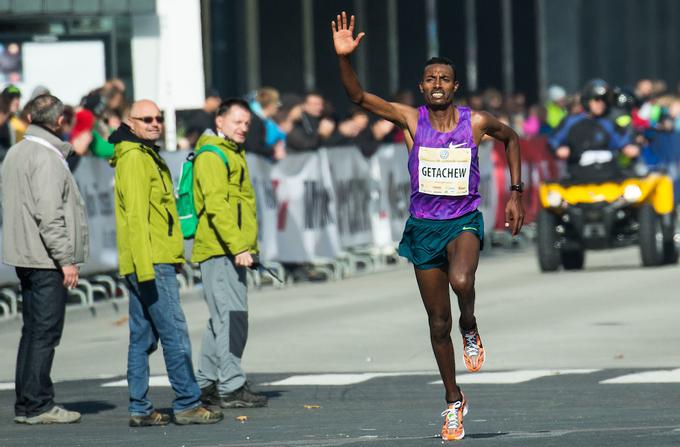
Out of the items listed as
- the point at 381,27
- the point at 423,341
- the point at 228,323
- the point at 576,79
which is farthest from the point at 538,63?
the point at 228,323

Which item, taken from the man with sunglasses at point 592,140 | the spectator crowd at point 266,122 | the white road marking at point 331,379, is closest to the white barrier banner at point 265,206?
the spectator crowd at point 266,122

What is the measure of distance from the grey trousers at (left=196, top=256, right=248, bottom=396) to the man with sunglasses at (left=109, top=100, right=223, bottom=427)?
65cm

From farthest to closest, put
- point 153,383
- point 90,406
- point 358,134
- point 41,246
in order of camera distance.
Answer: point 358,134, point 153,383, point 90,406, point 41,246

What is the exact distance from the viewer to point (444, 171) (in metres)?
10.8

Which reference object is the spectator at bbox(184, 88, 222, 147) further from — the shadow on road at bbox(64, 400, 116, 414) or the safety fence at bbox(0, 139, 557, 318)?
the shadow on road at bbox(64, 400, 116, 414)

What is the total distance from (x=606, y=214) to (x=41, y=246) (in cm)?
1105

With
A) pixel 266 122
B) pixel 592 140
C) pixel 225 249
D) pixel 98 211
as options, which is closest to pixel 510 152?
pixel 225 249

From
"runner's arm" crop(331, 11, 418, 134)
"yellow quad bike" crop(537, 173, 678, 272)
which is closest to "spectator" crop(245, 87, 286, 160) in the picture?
"yellow quad bike" crop(537, 173, 678, 272)

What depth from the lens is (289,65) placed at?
3519cm

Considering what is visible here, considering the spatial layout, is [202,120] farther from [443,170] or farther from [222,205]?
[443,170]

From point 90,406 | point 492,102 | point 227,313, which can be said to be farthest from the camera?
point 492,102

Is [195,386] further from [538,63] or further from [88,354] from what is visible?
[538,63]

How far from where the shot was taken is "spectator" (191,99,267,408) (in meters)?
12.5

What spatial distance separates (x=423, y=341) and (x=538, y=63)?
110 feet
